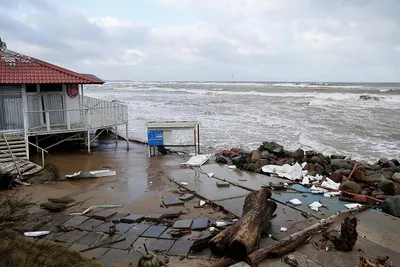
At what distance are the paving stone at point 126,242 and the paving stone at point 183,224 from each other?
2.81ft

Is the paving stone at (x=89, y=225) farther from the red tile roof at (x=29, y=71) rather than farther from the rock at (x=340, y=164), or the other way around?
the rock at (x=340, y=164)

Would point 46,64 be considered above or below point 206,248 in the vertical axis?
above

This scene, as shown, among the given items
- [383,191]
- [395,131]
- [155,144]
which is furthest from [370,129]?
[155,144]

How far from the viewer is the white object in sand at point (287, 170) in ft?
35.0

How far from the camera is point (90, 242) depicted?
19.6ft

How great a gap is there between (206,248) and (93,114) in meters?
13.6

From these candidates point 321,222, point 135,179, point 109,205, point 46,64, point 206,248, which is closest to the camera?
point 206,248

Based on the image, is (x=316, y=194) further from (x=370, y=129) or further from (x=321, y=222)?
(x=370, y=129)

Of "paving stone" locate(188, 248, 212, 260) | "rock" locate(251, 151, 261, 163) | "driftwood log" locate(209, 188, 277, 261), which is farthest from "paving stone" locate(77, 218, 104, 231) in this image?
"rock" locate(251, 151, 261, 163)

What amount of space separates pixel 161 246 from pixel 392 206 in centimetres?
553

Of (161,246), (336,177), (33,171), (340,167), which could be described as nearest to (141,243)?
(161,246)

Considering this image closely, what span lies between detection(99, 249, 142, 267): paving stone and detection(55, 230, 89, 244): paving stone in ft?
2.94

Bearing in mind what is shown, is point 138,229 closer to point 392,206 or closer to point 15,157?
point 392,206

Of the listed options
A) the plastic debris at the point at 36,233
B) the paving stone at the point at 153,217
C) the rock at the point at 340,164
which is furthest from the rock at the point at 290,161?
the plastic debris at the point at 36,233
